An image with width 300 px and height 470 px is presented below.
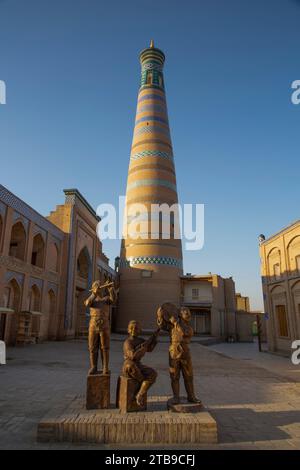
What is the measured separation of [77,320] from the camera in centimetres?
2391

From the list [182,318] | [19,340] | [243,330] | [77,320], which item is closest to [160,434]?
[182,318]

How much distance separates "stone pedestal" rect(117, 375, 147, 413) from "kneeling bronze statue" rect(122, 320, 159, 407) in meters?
0.04

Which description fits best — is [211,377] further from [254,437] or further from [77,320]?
[77,320]

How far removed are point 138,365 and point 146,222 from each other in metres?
21.8

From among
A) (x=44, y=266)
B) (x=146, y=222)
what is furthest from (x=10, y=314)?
(x=146, y=222)

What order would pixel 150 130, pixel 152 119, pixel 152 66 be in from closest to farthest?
pixel 150 130, pixel 152 119, pixel 152 66

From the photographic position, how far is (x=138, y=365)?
4.41 metres

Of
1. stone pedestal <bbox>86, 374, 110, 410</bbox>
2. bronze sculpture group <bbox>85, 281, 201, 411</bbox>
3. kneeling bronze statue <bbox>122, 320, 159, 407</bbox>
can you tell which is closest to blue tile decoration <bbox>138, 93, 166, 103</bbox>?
bronze sculpture group <bbox>85, 281, 201, 411</bbox>

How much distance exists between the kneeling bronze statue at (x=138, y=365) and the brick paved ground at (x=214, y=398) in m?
0.93

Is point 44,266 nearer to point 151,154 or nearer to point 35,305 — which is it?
point 35,305

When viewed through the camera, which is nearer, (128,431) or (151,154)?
(128,431)

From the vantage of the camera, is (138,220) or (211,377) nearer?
(211,377)

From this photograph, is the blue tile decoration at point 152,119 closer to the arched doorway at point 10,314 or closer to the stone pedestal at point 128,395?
the arched doorway at point 10,314
